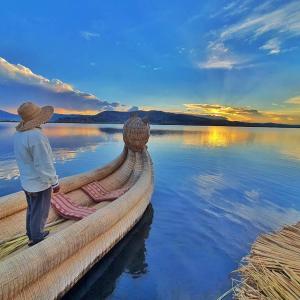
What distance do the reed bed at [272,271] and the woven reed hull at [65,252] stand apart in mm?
1907

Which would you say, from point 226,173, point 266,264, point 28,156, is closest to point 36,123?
point 28,156

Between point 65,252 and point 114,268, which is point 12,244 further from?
point 114,268

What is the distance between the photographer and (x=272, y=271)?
370 cm

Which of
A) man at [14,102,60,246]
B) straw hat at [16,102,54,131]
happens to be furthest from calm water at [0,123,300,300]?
straw hat at [16,102,54,131]

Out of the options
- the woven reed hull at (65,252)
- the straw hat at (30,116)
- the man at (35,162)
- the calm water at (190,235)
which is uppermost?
the straw hat at (30,116)

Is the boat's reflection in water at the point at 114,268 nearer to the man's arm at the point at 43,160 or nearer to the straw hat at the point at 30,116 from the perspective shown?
the man's arm at the point at 43,160

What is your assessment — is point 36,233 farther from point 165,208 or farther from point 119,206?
point 165,208

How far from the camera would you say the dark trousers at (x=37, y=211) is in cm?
377

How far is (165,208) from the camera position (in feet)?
28.2

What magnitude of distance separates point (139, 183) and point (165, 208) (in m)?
2.34

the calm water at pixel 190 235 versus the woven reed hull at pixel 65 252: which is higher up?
the woven reed hull at pixel 65 252

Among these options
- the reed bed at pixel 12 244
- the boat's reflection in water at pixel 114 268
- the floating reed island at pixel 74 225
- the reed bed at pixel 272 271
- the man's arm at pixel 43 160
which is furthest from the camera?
the boat's reflection in water at pixel 114 268

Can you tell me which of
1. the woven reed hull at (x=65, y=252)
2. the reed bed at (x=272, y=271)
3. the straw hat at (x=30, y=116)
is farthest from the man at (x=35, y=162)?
the reed bed at (x=272, y=271)

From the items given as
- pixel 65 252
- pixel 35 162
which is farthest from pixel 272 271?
pixel 35 162
